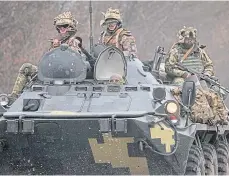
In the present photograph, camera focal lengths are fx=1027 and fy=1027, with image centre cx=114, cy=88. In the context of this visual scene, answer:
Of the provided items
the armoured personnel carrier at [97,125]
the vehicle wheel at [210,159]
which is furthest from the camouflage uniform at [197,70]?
the armoured personnel carrier at [97,125]

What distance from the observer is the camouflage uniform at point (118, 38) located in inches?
635

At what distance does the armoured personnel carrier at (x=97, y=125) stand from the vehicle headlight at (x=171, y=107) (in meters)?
0.01

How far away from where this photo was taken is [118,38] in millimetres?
16328

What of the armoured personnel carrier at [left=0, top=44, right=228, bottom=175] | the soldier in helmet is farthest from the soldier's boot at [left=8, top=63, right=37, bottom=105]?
the soldier in helmet

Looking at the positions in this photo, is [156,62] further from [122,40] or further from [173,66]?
[122,40]

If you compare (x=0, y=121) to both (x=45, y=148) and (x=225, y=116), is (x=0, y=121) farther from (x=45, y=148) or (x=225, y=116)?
(x=225, y=116)

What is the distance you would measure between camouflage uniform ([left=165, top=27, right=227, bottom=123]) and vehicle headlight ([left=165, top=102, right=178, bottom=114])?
152 centimetres

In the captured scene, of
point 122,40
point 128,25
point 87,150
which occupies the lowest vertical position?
point 87,150

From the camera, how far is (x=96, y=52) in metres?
15.8

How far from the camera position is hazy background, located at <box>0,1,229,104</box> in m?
31.8

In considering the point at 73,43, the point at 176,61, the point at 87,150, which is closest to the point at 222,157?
the point at 176,61

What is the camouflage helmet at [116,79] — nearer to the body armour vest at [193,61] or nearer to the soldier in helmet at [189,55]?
the soldier in helmet at [189,55]

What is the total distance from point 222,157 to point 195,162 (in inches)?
109

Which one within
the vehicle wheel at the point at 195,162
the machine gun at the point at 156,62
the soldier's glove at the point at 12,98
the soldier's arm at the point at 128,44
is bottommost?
the vehicle wheel at the point at 195,162
